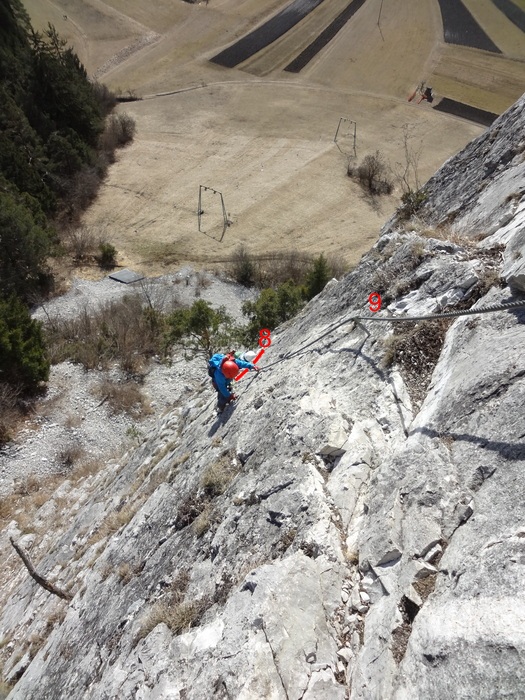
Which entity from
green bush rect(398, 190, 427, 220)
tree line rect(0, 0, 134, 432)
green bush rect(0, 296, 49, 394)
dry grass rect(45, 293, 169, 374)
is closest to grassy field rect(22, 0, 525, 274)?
tree line rect(0, 0, 134, 432)

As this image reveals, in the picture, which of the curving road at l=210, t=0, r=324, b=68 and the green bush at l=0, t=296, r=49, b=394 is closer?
the green bush at l=0, t=296, r=49, b=394

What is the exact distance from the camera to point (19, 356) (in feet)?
64.5

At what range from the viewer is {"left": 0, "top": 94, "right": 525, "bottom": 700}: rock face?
4613mm

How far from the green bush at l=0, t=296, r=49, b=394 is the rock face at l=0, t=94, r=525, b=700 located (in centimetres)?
996

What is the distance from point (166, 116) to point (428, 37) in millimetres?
34809

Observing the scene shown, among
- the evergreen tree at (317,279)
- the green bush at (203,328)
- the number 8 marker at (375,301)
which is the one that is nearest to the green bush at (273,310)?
the green bush at (203,328)

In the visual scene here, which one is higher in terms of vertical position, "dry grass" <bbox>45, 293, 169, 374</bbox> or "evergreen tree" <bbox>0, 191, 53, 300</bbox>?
"evergreen tree" <bbox>0, 191, 53, 300</bbox>

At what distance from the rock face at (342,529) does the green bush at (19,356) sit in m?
9.96

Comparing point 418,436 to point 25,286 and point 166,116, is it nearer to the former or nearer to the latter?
point 25,286

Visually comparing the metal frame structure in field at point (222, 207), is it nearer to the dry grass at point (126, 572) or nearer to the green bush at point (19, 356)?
the green bush at point (19, 356)

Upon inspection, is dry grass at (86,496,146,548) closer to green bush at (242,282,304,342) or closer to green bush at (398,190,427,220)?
green bush at (398,190,427,220)

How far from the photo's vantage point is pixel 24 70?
4009 centimetres

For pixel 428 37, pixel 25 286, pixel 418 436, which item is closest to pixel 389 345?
pixel 418 436

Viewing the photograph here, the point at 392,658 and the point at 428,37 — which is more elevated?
the point at 392,658
